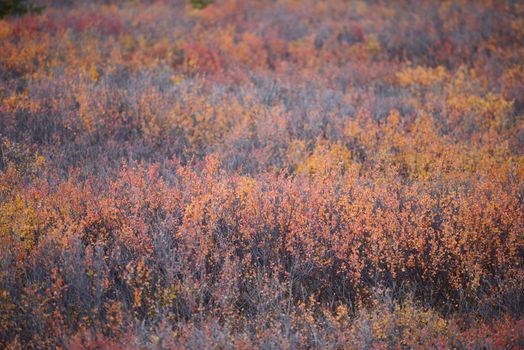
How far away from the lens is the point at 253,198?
431cm

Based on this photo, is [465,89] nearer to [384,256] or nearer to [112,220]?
[384,256]

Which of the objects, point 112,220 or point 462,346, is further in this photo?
point 112,220

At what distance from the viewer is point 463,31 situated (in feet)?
38.6

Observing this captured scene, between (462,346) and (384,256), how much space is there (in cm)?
105

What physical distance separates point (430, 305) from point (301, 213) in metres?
1.47

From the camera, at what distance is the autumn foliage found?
10.5 feet

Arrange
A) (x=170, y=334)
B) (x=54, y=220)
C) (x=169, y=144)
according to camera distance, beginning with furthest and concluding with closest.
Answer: (x=169, y=144), (x=54, y=220), (x=170, y=334)

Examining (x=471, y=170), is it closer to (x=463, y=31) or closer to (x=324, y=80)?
(x=324, y=80)

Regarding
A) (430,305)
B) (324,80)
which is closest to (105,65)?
(324,80)

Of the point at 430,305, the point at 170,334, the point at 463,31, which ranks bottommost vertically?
the point at 430,305

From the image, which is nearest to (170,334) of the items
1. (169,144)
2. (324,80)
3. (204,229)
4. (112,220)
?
(204,229)

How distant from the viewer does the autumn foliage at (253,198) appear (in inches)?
125

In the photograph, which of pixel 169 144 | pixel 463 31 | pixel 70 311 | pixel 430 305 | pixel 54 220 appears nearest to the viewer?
pixel 70 311

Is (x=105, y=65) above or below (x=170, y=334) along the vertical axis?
above
